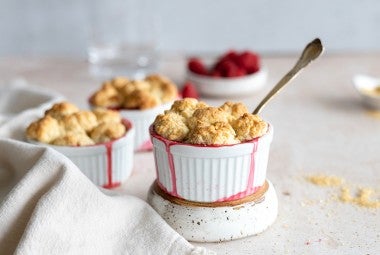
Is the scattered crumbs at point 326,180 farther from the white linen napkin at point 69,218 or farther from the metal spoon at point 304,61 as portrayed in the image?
the white linen napkin at point 69,218

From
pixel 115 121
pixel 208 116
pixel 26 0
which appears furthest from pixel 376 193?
pixel 26 0

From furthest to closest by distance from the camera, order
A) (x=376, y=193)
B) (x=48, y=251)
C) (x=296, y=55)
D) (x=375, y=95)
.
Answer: (x=296, y=55) → (x=375, y=95) → (x=376, y=193) → (x=48, y=251)

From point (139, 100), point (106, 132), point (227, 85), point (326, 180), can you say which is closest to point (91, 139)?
point (106, 132)

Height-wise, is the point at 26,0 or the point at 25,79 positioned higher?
the point at 26,0

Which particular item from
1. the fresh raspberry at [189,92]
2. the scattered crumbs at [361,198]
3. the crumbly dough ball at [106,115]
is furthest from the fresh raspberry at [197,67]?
the scattered crumbs at [361,198]

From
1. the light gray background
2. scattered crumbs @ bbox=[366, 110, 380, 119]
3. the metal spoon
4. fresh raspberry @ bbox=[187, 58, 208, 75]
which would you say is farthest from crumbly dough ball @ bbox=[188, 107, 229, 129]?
the light gray background

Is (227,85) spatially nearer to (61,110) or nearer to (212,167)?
(61,110)

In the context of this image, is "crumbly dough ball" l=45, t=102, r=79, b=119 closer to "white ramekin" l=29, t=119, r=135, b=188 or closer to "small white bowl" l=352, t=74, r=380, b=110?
"white ramekin" l=29, t=119, r=135, b=188

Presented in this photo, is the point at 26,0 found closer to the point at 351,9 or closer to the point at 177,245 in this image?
the point at 351,9
